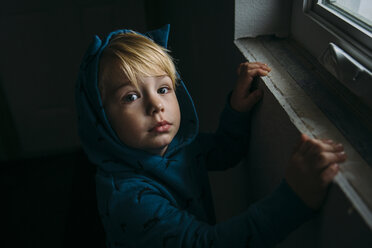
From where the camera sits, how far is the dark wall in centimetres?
156

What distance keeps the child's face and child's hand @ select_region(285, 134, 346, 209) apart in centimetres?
31

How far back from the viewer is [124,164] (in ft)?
2.63

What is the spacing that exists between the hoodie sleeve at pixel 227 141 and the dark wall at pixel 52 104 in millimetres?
346

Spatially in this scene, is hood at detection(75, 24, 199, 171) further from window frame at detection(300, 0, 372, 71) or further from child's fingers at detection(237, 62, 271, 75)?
window frame at detection(300, 0, 372, 71)

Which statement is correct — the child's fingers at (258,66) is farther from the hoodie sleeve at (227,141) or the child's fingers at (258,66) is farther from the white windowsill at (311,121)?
the hoodie sleeve at (227,141)

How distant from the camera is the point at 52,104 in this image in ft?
7.00

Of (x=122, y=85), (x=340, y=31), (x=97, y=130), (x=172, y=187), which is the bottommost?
(x=172, y=187)

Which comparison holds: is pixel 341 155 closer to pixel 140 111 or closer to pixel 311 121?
pixel 311 121

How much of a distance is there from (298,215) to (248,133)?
36 cm

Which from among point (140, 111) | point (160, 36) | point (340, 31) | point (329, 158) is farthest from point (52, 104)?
point (329, 158)

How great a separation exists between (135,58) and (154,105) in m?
0.11

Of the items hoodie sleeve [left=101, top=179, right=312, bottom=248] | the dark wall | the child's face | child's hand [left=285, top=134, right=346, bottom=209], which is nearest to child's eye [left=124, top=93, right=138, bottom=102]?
the child's face

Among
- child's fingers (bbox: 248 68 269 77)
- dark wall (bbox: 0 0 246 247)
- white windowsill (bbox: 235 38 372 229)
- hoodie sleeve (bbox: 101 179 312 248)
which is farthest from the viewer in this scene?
dark wall (bbox: 0 0 246 247)

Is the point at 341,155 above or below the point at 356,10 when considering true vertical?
below
